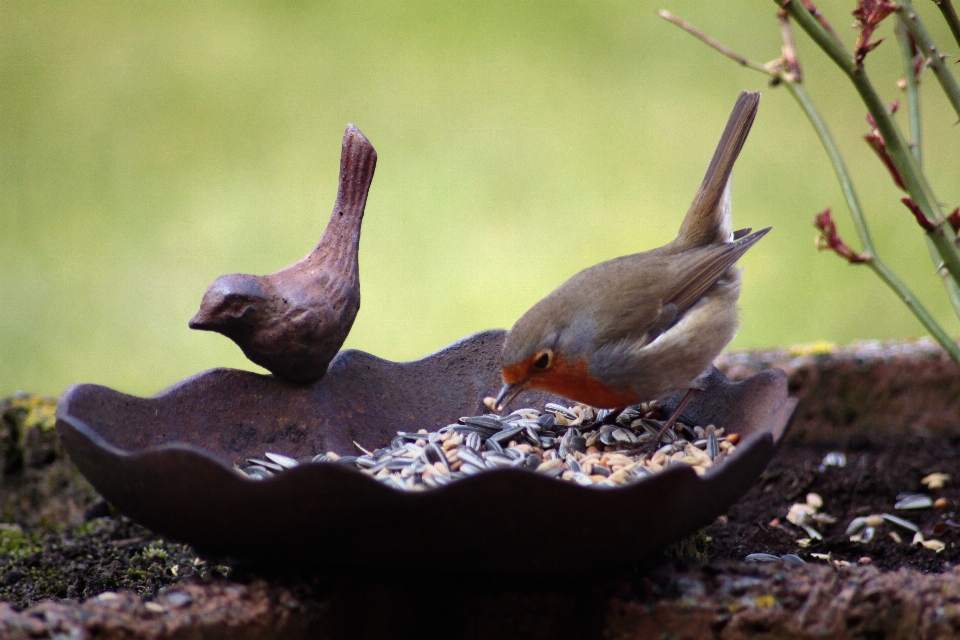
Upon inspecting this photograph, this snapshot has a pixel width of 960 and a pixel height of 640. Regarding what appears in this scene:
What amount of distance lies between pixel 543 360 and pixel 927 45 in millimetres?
1156

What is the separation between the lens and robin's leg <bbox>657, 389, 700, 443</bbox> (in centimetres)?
230

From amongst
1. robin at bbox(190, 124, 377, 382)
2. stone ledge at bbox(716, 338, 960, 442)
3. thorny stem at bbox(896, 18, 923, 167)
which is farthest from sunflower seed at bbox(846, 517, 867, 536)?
robin at bbox(190, 124, 377, 382)

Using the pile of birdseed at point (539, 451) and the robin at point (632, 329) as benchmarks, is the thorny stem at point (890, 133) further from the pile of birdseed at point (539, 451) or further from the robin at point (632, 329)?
the pile of birdseed at point (539, 451)

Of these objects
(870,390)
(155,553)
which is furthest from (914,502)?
(155,553)

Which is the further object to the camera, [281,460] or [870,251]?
[870,251]

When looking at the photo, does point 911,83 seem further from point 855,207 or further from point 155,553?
point 155,553

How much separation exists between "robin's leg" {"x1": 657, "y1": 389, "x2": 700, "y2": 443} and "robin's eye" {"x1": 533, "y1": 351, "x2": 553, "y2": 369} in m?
0.32

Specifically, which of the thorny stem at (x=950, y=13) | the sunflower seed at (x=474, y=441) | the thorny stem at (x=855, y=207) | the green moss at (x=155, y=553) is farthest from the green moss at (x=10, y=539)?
the thorny stem at (x=950, y=13)

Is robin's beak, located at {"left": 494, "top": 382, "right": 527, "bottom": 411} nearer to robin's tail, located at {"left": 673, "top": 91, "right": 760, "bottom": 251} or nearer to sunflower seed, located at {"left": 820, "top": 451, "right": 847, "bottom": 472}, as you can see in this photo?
robin's tail, located at {"left": 673, "top": 91, "right": 760, "bottom": 251}

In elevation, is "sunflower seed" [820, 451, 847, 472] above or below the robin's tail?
below

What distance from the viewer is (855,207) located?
2525mm

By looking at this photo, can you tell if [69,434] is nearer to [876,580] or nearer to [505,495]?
[505,495]

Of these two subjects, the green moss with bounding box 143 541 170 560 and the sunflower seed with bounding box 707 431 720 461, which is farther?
the green moss with bounding box 143 541 170 560

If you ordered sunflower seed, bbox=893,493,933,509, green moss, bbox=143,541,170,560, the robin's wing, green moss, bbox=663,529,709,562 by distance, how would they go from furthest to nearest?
sunflower seed, bbox=893,493,933,509 → green moss, bbox=143,541,170,560 → the robin's wing → green moss, bbox=663,529,709,562
